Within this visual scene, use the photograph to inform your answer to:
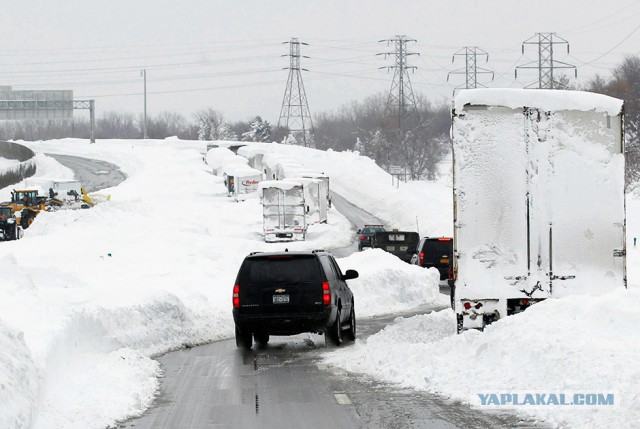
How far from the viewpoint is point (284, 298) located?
61.2 feet

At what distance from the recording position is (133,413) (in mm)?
12023

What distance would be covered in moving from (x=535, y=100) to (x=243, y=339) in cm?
677

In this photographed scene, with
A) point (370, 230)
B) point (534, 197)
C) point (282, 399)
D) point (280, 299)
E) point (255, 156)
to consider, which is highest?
point (255, 156)

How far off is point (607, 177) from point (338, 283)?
627 cm

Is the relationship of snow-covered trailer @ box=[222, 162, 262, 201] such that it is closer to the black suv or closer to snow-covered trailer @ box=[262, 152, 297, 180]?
snow-covered trailer @ box=[262, 152, 297, 180]

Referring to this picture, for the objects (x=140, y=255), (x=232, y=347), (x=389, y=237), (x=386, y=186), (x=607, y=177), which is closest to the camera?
(x=607, y=177)

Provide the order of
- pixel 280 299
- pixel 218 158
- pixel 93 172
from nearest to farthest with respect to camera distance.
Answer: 1. pixel 280 299
2. pixel 218 158
3. pixel 93 172

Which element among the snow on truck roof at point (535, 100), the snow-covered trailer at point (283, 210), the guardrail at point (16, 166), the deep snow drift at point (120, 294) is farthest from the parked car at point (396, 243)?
the guardrail at point (16, 166)

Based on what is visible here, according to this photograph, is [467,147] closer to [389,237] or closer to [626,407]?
[626,407]

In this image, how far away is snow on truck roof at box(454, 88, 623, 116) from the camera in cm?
1529

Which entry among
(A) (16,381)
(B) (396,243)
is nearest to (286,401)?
(A) (16,381)

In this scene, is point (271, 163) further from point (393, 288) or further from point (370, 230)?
point (393, 288)

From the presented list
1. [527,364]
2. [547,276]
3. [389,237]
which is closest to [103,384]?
[527,364]

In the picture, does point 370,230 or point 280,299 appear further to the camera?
point 370,230
